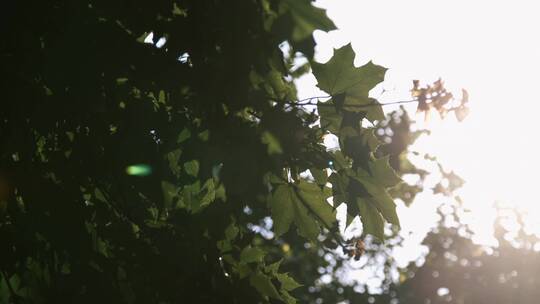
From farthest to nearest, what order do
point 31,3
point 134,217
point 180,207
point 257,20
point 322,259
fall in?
point 322,259 → point 180,207 → point 134,217 → point 31,3 → point 257,20

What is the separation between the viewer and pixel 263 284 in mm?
2541

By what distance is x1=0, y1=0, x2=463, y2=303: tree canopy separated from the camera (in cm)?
179

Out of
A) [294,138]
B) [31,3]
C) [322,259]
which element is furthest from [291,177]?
[322,259]

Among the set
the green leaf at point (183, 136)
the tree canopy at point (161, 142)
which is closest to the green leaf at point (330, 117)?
the tree canopy at point (161, 142)

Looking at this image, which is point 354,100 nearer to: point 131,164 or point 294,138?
point 294,138

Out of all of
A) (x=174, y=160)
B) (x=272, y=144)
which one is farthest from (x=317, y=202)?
(x=272, y=144)

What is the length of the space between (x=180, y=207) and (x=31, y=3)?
107cm

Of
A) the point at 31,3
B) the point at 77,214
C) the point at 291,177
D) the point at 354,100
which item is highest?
the point at 31,3

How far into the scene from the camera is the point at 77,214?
2193mm

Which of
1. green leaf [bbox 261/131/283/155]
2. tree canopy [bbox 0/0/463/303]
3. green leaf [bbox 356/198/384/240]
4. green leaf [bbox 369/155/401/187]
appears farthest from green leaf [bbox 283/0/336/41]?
green leaf [bbox 356/198/384/240]

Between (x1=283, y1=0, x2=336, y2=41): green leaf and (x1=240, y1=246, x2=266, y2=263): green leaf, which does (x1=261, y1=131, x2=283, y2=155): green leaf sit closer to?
(x1=283, y1=0, x2=336, y2=41): green leaf

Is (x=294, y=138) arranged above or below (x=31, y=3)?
below

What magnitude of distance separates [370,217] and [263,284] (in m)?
0.62

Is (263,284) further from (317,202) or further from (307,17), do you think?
(307,17)
